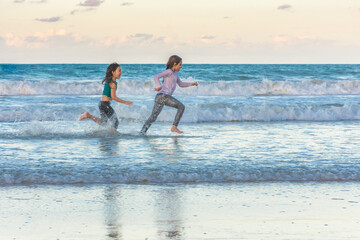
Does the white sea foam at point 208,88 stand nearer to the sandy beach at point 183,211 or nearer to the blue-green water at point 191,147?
the blue-green water at point 191,147

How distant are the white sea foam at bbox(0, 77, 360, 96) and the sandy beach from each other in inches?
845

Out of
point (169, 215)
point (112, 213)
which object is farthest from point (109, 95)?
point (169, 215)

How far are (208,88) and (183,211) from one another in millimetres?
23865

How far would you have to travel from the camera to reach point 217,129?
12859mm

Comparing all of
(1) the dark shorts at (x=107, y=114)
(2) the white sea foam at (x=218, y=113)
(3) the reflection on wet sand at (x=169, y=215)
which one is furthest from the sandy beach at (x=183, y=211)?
(2) the white sea foam at (x=218, y=113)

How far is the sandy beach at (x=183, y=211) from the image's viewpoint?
15.0ft

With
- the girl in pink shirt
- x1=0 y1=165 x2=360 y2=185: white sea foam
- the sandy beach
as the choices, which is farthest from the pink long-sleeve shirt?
the sandy beach

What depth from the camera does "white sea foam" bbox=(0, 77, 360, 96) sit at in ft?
92.2

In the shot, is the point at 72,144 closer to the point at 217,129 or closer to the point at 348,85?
the point at 217,129

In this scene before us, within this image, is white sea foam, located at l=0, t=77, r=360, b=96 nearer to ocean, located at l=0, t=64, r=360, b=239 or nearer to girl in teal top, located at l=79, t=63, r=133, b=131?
ocean, located at l=0, t=64, r=360, b=239

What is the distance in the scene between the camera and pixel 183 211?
5.27 metres

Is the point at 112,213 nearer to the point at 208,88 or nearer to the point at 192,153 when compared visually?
the point at 192,153

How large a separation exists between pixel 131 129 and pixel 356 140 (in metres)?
5.00

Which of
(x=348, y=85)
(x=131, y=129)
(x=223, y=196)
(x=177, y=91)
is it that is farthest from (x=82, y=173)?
(x=348, y=85)
